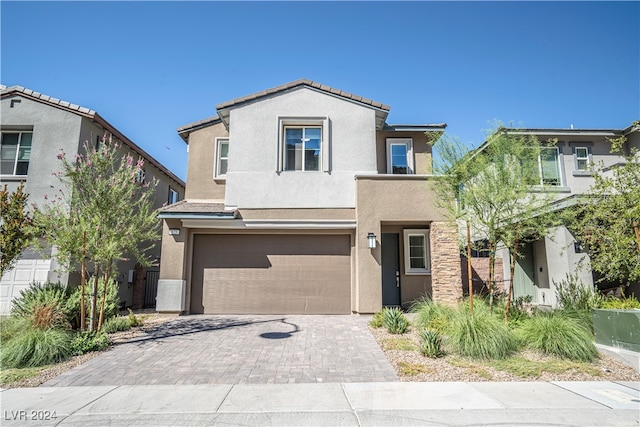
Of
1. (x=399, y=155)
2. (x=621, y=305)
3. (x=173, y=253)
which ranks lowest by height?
(x=621, y=305)

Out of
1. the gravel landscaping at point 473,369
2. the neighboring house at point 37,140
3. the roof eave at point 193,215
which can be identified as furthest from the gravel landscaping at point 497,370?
the neighboring house at point 37,140

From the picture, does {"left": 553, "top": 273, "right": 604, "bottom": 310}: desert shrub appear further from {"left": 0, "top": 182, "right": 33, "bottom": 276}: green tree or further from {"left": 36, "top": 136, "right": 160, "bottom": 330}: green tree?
{"left": 0, "top": 182, "right": 33, "bottom": 276}: green tree

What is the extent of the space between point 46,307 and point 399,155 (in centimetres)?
1212

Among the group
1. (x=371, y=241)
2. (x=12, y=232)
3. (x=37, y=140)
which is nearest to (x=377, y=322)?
(x=371, y=241)

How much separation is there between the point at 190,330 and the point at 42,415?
502 centimetres

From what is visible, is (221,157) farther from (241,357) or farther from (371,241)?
(241,357)

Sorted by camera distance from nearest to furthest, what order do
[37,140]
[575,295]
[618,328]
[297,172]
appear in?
[618,328] → [575,295] → [297,172] → [37,140]

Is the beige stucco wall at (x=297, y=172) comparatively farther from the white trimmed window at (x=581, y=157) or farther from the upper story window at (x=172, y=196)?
the white trimmed window at (x=581, y=157)

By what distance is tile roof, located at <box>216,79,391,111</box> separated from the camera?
42.2ft

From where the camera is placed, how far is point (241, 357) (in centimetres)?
739

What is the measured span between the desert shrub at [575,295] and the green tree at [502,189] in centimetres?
256

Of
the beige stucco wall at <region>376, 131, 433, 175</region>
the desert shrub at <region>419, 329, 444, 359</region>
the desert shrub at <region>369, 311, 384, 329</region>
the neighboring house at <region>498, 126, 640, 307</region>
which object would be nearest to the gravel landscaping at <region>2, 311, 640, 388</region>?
the desert shrub at <region>419, 329, 444, 359</region>

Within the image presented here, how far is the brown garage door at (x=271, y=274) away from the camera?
12.2 metres

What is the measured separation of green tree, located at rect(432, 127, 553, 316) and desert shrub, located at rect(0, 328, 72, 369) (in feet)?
32.0
